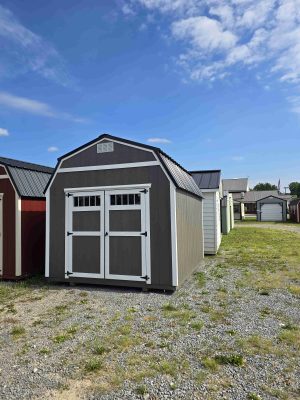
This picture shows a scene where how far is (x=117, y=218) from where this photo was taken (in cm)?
688

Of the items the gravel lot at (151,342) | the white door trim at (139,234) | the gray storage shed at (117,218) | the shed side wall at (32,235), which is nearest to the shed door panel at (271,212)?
the gravel lot at (151,342)

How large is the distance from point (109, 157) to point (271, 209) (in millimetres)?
31981

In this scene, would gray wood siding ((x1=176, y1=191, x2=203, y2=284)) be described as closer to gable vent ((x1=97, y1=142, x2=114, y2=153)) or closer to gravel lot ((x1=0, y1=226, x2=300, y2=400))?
gravel lot ((x1=0, y1=226, x2=300, y2=400))

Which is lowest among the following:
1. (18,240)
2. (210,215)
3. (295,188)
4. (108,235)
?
(18,240)

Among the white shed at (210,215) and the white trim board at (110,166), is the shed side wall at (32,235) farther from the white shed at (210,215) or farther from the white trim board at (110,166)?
the white shed at (210,215)

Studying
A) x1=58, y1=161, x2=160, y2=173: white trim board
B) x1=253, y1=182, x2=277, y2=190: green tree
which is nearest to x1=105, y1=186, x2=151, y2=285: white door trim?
x1=58, y1=161, x2=160, y2=173: white trim board

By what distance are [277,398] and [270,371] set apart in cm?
49

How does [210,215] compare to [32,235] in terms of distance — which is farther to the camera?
[210,215]

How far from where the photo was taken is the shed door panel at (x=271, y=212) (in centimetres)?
3503

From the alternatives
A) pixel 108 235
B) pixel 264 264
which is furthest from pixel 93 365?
pixel 264 264

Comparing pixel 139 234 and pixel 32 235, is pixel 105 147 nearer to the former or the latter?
pixel 139 234

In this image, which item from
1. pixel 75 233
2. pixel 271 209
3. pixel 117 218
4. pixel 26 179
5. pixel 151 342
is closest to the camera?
pixel 151 342

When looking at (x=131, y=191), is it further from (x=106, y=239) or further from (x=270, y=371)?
(x=270, y=371)

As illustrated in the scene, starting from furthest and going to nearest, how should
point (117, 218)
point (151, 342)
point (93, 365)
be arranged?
point (117, 218) → point (151, 342) → point (93, 365)
